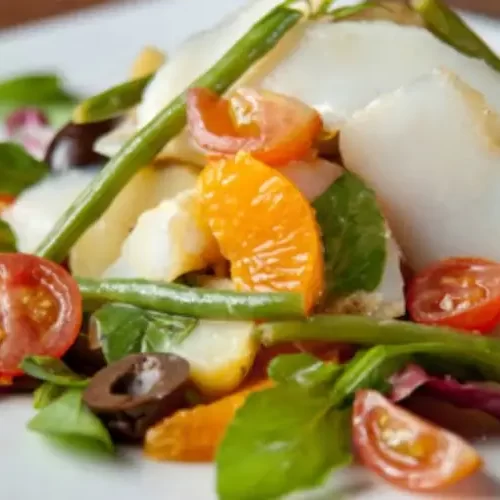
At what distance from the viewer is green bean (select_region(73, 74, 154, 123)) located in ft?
9.67

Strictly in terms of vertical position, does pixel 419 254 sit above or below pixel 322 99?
below

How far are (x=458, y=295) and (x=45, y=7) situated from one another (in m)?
3.73

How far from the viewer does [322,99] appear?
2703 millimetres

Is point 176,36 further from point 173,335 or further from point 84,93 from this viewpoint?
point 173,335

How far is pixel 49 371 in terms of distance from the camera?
A: 234 cm

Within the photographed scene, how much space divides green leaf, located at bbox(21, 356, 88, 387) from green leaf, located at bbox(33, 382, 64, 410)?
0.01m

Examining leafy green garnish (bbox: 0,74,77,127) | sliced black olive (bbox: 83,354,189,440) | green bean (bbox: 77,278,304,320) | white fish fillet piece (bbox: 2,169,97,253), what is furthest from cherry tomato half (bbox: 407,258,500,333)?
leafy green garnish (bbox: 0,74,77,127)

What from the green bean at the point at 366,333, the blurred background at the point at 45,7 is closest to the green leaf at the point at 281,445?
the green bean at the point at 366,333

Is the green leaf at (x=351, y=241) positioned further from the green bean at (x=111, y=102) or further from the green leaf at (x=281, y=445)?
the green bean at (x=111, y=102)

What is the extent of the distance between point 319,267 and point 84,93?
2.36 metres

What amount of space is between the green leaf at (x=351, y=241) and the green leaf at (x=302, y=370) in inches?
9.4

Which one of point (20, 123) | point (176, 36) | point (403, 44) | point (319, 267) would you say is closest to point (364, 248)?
point (319, 267)

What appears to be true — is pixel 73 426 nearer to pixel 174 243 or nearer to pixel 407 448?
pixel 174 243

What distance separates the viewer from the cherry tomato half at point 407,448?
6.27 ft
